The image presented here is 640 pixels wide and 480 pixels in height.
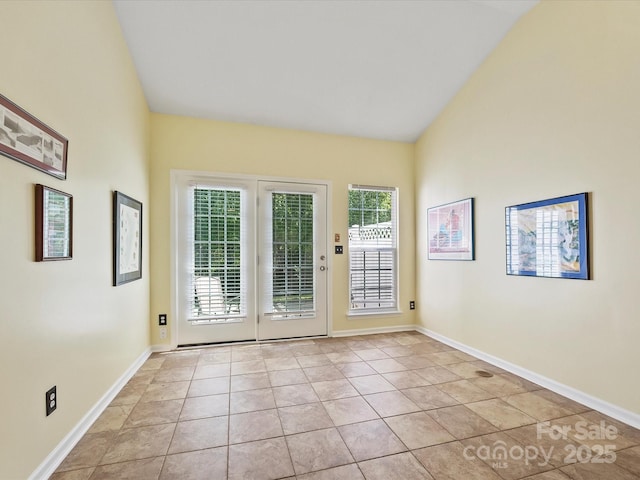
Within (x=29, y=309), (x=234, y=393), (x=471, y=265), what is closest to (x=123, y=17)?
(x=29, y=309)

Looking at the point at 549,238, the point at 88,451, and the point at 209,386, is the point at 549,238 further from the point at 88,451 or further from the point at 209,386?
the point at 88,451

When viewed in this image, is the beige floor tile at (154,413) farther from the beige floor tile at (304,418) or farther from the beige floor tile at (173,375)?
the beige floor tile at (304,418)

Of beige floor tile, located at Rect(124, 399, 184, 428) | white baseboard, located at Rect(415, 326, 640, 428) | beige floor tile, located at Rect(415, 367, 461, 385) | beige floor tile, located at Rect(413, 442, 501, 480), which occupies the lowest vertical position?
beige floor tile, located at Rect(415, 367, 461, 385)

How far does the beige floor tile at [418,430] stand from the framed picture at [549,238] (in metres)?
1.51

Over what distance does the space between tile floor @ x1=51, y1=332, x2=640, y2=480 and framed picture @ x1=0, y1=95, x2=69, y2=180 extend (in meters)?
1.57

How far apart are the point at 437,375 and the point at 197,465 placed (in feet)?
6.73

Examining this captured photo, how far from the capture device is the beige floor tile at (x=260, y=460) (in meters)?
1.60

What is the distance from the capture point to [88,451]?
179 cm

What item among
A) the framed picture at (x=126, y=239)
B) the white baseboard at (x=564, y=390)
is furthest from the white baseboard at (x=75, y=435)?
the white baseboard at (x=564, y=390)

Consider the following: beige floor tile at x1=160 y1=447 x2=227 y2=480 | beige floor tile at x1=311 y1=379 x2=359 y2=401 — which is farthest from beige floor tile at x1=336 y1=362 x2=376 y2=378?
beige floor tile at x1=160 y1=447 x2=227 y2=480

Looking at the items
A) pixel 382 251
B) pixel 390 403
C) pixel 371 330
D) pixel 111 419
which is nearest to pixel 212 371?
pixel 111 419

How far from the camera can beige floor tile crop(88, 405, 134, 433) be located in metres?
2.02

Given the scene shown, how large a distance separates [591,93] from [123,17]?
3628 millimetres

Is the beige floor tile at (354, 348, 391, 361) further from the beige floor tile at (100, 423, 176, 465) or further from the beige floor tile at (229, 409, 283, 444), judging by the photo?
the beige floor tile at (100, 423, 176, 465)
